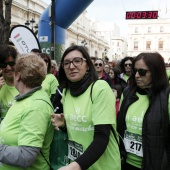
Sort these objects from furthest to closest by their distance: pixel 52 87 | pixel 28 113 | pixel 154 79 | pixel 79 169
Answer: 1. pixel 52 87
2. pixel 154 79
3. pixel 28 113
4. pixel 79 169

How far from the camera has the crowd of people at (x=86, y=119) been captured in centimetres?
159

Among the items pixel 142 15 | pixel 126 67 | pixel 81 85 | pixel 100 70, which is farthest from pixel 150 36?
pixel 81 85

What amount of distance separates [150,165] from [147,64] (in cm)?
81

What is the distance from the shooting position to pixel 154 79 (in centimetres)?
215

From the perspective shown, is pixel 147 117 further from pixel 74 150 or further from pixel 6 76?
pixel 6 76

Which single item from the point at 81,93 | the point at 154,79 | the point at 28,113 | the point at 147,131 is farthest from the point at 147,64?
the point at 28,113

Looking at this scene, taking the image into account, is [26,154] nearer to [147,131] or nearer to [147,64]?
[147,131]

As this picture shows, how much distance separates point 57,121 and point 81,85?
300 millimetres

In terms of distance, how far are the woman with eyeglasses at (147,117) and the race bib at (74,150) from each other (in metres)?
0.53

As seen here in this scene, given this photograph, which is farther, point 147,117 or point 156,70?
point 156,70

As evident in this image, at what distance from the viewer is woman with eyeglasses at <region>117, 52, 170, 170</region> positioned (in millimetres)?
1973

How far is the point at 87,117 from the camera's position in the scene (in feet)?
5.56

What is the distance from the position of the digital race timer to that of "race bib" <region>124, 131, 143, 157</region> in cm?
797

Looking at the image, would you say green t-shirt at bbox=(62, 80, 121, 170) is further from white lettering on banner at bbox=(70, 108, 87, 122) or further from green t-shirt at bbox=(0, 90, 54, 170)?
green t-shirt at bbox=(0, 90, 54, 170)
